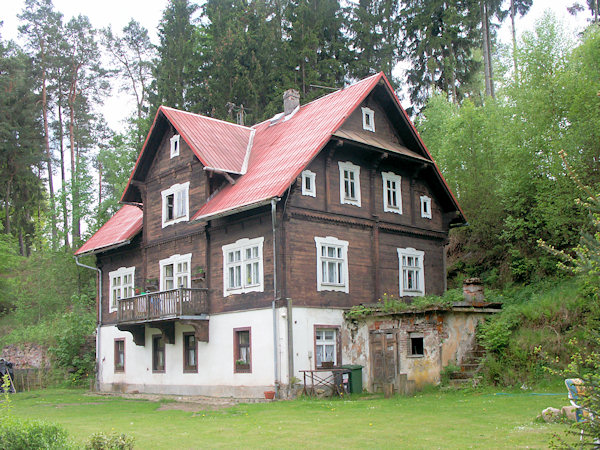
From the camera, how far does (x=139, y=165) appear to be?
1137 inches

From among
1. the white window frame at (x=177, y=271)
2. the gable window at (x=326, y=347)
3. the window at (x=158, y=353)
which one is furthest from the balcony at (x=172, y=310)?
the gable window at (x=326, y=347)

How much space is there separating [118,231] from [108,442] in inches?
942

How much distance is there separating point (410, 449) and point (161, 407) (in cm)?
1320

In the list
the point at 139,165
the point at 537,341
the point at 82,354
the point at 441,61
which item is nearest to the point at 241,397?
the point at 537,341

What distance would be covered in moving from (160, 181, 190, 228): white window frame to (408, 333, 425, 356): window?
1011cm

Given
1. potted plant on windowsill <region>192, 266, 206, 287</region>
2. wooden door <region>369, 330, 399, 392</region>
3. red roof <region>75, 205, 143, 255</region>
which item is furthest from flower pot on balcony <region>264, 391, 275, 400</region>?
red roof <region>75, 205, 143, 255</region>

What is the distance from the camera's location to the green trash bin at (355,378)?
71.8ft

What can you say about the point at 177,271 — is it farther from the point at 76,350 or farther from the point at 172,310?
the point at 76,350

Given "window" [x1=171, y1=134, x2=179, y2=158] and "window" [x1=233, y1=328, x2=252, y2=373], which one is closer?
"window" [x1=233, y1=328, x2=252, y2=373]

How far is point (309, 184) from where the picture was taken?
23.5m

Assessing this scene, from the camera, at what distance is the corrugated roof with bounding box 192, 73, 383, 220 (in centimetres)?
2234

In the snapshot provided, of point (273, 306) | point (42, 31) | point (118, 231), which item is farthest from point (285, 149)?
point (42, 31)

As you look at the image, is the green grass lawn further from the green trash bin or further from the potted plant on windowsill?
the potted plant on windowsill

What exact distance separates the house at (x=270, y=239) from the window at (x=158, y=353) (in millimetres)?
57
